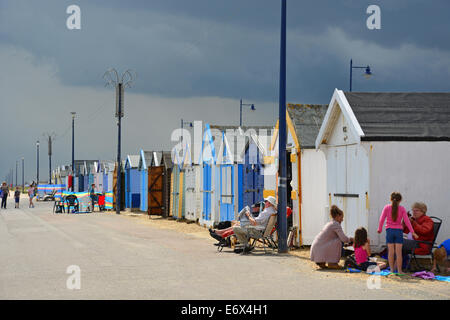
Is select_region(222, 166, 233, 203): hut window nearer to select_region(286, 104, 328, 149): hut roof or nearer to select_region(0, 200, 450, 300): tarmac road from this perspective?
select_region(0, 200, 450, 300): tarmac road

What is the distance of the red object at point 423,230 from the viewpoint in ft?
36.4

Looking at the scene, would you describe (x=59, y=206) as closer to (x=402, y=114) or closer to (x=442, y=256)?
(x=402, y=114)

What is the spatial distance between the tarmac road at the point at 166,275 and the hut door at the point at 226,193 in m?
4.00

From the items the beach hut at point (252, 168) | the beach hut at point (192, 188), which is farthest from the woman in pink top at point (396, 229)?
the beach hut at point (192, 188)

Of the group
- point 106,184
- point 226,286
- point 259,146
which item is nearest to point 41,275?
point 226,286

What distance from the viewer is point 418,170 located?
12.1 meters

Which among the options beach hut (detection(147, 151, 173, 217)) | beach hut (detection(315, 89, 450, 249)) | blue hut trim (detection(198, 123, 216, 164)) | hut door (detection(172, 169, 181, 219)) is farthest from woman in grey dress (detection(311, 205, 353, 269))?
beach hut (detection(147, 151, 173, 217))

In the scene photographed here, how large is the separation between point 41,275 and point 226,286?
3.33 m

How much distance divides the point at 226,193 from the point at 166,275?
10686 millimetres

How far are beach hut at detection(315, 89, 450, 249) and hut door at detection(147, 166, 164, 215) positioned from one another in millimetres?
19760

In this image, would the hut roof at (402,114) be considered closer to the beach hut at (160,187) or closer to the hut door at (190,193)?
the hut door at (190,193)

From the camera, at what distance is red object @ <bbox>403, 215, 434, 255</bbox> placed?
1111 centimetres

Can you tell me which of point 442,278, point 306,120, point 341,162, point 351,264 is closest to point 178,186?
point 306,120

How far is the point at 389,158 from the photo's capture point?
39.4 feet
